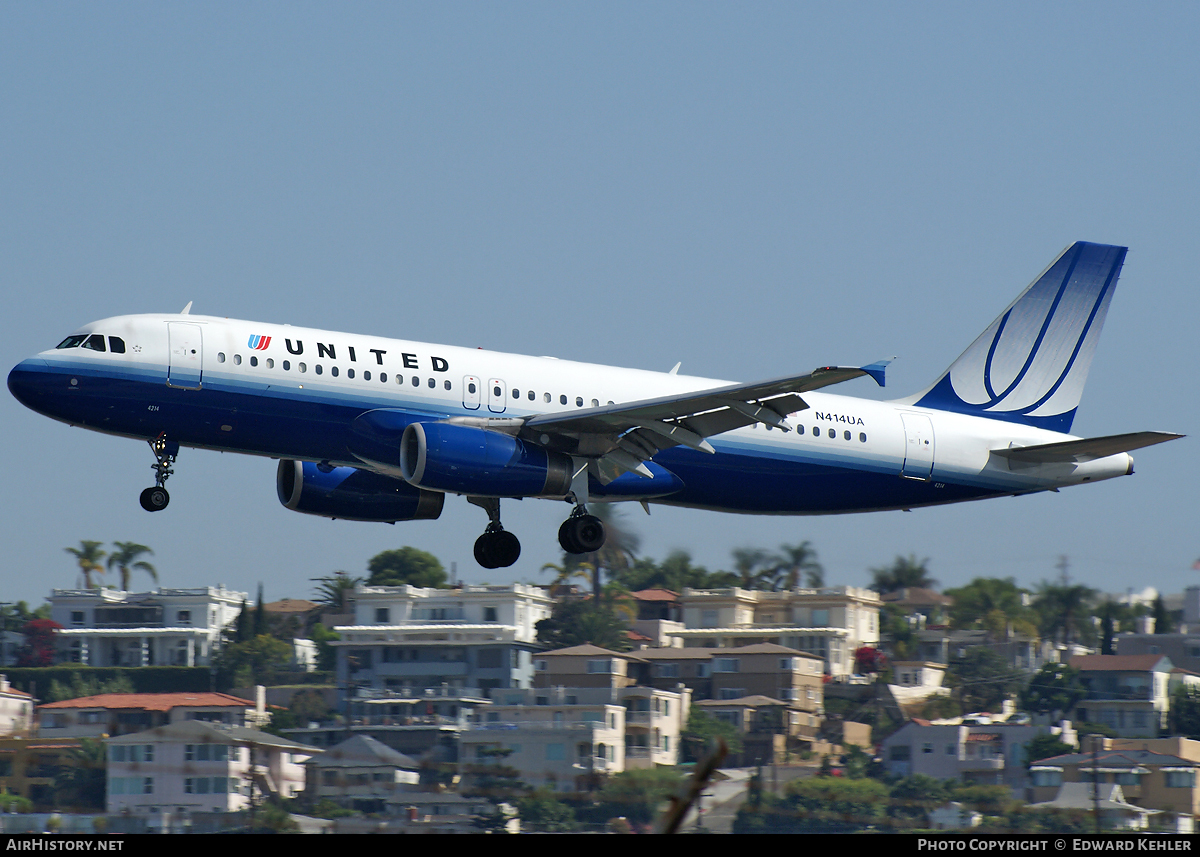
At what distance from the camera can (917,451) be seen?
36.6 m

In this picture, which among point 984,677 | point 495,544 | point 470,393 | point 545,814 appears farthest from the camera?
point 984,677

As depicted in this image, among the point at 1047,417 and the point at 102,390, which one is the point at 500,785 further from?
the point at 1047,417

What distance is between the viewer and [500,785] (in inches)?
1150

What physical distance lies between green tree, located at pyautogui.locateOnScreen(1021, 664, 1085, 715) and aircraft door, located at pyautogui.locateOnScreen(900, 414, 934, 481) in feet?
83.1

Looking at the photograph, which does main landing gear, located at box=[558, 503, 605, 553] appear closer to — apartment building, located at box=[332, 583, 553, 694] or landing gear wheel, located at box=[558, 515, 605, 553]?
landing gear wheel, located at box=[558, 515, 605, 553]

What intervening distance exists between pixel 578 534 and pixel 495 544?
2626 millimetres

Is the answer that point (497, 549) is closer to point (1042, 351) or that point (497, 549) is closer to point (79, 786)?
point (79, 786)

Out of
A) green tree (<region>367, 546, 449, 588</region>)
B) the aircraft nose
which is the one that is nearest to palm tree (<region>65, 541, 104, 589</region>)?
green tree (<region>367, 546, 449, 588</region>)

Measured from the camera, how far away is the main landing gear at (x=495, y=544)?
35.7 meters

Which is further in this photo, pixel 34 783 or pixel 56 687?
pixel 56 687

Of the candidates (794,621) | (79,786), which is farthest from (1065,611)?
(79,786)
